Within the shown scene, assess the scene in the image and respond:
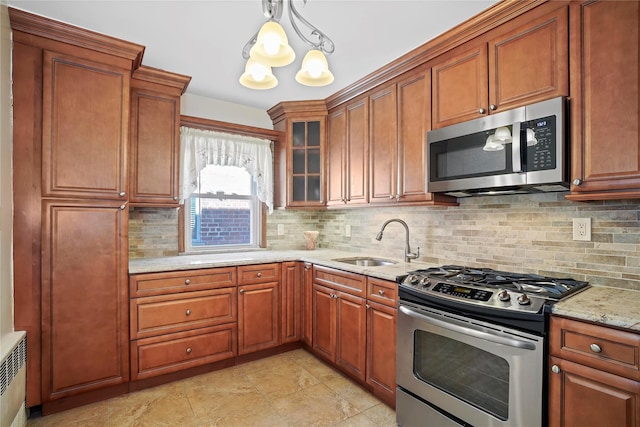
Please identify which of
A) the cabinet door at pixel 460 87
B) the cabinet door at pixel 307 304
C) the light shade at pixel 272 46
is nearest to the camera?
the light shade at pixel 272 46

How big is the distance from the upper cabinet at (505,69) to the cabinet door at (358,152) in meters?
0.73

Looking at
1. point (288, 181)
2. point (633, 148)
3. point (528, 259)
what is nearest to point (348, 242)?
point (288, 181)

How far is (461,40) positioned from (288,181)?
6.60 feet

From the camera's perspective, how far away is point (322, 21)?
2.05 metres

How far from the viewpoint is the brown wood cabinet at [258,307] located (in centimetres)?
282

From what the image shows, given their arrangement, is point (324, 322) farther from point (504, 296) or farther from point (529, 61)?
point (529, 61)

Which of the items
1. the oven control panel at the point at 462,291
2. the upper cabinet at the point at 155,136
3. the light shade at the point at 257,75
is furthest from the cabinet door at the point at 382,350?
the upper cabinet at the point at 155,136

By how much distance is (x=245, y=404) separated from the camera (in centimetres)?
226

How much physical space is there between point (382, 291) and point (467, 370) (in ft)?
2.25

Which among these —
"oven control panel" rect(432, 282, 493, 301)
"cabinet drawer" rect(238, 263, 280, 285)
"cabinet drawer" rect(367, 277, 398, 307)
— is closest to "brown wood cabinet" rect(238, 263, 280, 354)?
"cabinet drawer" rect(238, 263, 280, 285)

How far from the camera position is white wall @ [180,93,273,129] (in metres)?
3.29

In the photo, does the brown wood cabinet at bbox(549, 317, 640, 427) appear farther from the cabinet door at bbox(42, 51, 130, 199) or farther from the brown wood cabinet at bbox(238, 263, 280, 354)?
the cabinet door at bbox(42, 51, 130, 199)

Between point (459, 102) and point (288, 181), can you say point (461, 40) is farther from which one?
point (288, 181)

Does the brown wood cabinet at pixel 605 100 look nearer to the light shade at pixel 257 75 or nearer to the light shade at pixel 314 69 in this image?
the light shade at pixel 314 69
